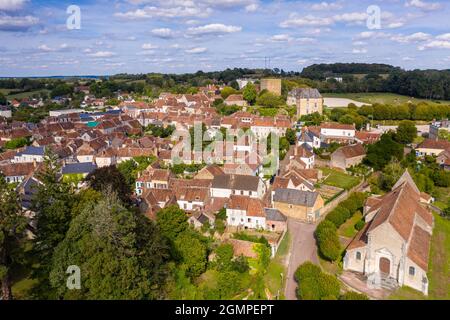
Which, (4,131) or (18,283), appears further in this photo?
(4,131)

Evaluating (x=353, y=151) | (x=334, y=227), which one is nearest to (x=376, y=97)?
(x=353, y=151)

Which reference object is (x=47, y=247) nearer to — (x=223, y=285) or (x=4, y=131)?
(x=223, y=285)

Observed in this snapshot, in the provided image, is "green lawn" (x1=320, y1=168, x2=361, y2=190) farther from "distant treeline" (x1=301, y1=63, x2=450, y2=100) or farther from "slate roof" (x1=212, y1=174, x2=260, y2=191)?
"distant treeline" (x1=301, y1=63, x2=450, y2=100)

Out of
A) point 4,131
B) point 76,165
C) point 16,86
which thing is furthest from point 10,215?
point 16,86

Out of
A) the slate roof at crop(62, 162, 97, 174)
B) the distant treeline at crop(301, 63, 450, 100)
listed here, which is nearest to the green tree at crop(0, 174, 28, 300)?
the slate roof at crop(62, 162, 97, 174)

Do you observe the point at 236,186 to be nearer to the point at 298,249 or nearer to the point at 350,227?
the point at 298,249

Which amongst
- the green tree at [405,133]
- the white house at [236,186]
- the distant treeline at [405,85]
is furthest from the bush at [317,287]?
the distant treeline at [405,85]

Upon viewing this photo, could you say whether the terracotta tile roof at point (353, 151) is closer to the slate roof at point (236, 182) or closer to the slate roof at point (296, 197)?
the slate roof at point (296, 197)
